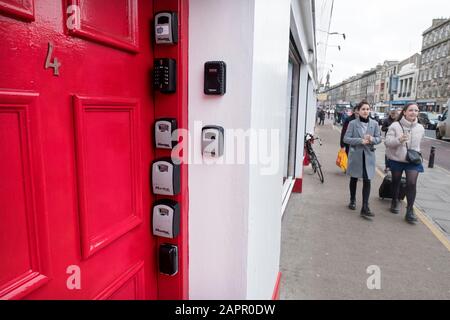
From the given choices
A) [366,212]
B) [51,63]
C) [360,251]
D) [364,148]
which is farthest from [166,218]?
[366,212]

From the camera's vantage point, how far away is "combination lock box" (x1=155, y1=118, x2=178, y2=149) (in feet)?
4.59

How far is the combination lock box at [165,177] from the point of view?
141 centimetres

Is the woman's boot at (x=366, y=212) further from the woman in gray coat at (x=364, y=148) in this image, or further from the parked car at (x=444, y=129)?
the parked car at (x=444, y=129)

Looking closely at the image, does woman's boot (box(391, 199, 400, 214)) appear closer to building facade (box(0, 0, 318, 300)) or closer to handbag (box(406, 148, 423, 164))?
handbag (box(406, 148, 423, 164))

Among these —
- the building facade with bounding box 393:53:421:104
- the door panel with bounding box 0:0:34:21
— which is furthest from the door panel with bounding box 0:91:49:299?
the building facade with bounding box 393:53:421:104

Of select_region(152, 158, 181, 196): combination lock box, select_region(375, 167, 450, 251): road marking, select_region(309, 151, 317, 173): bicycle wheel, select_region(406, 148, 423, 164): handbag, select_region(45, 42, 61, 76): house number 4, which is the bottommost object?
select_region(375, 167, 450, 251): road marking

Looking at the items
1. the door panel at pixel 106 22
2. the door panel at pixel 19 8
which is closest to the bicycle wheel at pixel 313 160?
the door panel at pixel 106 22

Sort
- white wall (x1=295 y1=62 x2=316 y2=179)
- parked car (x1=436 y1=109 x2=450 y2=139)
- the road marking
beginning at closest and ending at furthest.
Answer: the road marking → white wall (x1=295 y1=62 x2=316 y2=179) → parked car (x1=436 y1=109 x2=450 y2=139)

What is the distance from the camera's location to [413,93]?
59312mm

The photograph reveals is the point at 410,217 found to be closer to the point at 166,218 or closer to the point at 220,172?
the point at 220,172

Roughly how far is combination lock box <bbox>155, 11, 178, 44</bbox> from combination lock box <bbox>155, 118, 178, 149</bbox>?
35 centimetres

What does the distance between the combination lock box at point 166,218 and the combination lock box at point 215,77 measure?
1.88ft

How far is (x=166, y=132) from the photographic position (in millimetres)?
1400

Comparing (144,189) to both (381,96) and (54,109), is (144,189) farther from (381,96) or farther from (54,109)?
(381,96)
